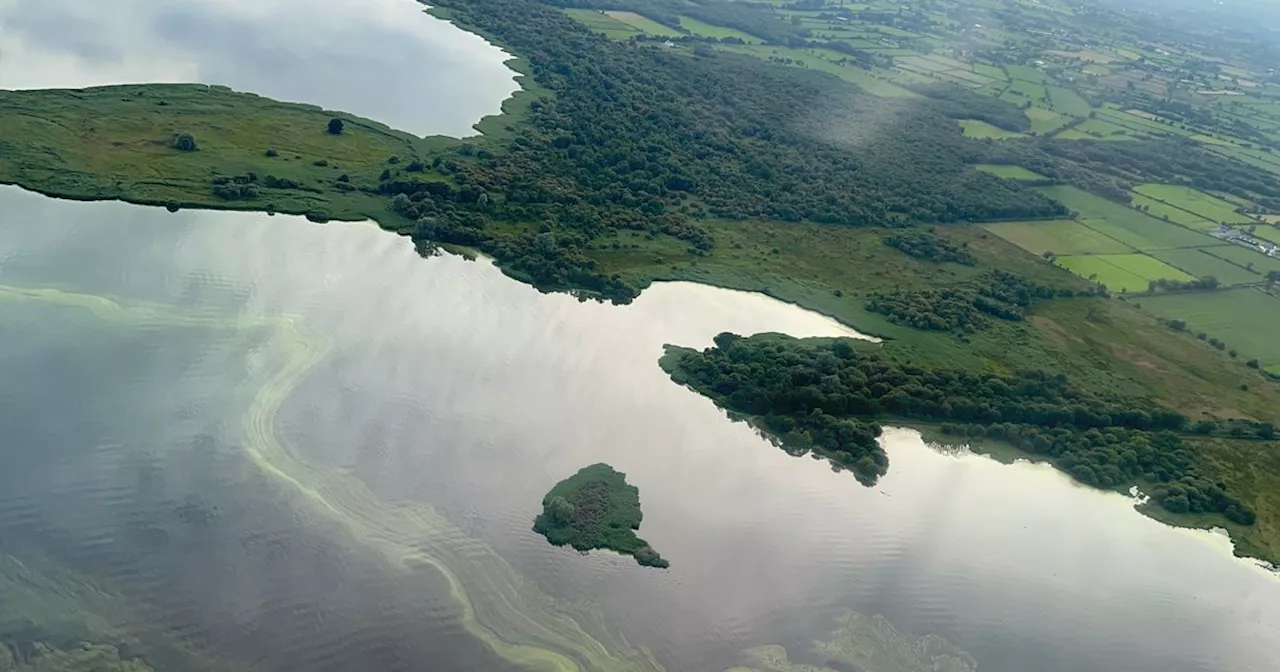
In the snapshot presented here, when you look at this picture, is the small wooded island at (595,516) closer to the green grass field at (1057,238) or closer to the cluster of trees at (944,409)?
the cluster of trees at (944,409)

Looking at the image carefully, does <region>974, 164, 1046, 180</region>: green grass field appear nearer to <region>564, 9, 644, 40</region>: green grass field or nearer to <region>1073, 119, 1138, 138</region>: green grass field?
<region>1073, 119, 1138, 138</region>: green grass field

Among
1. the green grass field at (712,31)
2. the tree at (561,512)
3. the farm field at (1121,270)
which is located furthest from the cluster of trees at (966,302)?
the green grass field at (712,31)

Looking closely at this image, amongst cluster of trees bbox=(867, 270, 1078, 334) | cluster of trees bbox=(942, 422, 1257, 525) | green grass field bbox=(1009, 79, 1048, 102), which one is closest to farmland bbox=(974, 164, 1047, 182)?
cluster of trees bbox=(867, 270, 1078, 334)

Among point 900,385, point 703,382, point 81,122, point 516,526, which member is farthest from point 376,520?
point 81,122

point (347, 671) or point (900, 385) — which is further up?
point (900, 385)

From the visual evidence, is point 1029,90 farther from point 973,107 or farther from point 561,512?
point 561,512

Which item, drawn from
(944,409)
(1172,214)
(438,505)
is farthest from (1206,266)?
(438,505)

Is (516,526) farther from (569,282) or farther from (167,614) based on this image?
(569,282)
